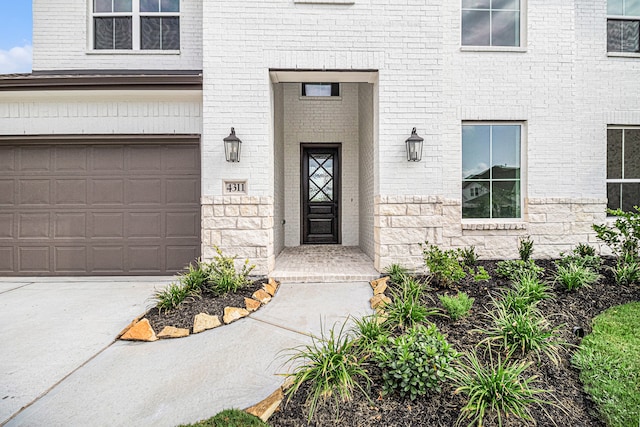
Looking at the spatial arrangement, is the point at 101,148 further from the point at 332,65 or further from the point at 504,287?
the point at 504,287

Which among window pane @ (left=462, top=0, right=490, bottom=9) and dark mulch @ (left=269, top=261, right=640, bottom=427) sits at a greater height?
window pane @ (left=462, top=0, right=490, bottom=9)

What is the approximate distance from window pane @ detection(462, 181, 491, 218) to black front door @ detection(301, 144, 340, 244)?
3.26 meters

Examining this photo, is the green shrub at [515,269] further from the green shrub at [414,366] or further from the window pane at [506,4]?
the window pane at [506,4]

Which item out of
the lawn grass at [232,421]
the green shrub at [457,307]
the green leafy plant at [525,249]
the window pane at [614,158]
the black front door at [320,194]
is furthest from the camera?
the black front door at [320,194]

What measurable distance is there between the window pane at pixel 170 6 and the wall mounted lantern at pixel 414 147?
16.4 feet

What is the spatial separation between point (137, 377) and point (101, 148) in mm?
4454

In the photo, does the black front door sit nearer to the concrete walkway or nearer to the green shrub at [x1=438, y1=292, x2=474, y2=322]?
the concrete walkway

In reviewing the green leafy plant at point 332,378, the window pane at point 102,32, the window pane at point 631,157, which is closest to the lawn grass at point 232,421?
the green leafy plant at point 332,378

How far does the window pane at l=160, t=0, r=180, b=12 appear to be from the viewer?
607 cm

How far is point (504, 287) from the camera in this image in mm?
4152

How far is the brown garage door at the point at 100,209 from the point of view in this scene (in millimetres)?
5539

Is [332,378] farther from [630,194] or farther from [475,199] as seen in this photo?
[630,194]

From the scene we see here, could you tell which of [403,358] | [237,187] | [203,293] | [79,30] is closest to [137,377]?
[203,293]

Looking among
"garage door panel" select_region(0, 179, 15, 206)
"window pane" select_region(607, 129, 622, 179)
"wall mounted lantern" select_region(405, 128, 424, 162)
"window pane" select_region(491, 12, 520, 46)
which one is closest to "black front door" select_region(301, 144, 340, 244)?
"wall mounted lantern" select_region(405, 128, 424, 162)
